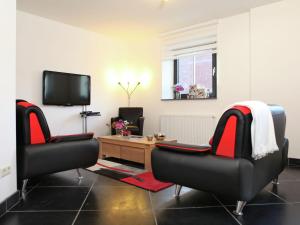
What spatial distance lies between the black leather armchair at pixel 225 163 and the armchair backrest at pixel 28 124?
113 cm

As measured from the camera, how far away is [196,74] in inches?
196

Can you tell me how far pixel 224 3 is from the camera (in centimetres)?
369

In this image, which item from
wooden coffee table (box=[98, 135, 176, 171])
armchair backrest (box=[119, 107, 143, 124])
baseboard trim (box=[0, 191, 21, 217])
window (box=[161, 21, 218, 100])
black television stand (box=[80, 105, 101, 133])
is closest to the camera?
baseboard trim (box=[0, 191, 21, 217])

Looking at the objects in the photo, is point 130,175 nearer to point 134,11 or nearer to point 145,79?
point 134,11

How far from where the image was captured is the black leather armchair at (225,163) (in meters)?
1.72

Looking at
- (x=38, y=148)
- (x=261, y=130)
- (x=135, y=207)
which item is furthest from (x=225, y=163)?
(x=38, y=148)

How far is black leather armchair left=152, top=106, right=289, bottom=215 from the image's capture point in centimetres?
172

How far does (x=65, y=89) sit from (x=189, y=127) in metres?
2.41

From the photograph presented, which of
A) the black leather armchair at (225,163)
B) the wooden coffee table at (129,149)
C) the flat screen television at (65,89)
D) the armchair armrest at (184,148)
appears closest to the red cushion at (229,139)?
the black leather armchair at (225,163)

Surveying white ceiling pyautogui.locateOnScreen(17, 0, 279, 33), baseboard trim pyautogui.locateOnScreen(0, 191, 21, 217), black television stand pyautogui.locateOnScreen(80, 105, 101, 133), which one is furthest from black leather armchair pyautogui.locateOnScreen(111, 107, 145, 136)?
baseboard trim pyautogui.locateOnScreen(0, 191, 21, 217)

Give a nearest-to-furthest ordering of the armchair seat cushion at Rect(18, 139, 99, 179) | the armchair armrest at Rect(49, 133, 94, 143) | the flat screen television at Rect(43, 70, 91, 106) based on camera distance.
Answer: the armchair seat cushion at Rect(18, 139, 99, 179), the armchair armrest at Rect(49, 133, 94, 143), the flat screen television at Rect(43, 70, 91, 106)

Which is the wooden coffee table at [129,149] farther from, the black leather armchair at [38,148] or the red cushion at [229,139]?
the red cushion at [229,139]

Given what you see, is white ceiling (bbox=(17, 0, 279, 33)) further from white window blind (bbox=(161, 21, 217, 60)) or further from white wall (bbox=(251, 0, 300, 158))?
white wall (bbox=(251, 0, 300, 158))

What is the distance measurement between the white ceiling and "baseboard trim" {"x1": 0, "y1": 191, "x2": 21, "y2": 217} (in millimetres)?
2829
